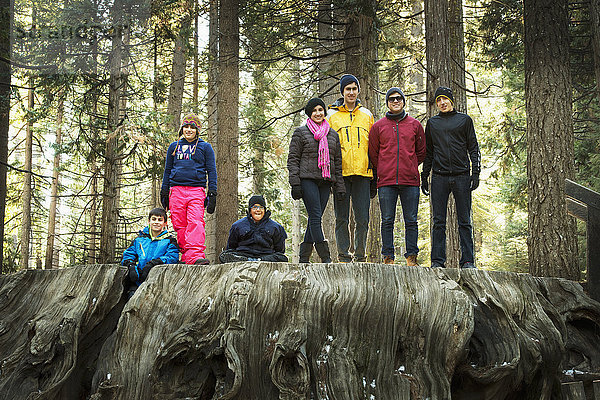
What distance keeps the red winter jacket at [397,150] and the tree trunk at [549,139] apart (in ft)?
6.06

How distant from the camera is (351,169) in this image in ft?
19.9

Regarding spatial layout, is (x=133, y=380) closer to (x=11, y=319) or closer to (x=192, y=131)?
(x=11, y=319)

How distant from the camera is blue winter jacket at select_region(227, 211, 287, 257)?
6125 millimetres

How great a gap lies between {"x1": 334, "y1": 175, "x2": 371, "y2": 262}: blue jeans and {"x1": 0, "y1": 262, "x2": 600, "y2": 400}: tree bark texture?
1.69m

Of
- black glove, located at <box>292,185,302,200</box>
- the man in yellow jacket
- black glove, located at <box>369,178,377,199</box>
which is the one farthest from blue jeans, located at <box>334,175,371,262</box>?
black glove, located at <box>292,185,302,200</box>

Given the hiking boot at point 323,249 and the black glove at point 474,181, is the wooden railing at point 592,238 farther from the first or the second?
the hiking boot at point 323,249

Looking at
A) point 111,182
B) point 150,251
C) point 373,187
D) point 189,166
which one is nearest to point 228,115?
point 111,182

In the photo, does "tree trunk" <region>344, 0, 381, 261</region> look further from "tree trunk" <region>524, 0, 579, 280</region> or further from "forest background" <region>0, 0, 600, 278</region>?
"tree trunk" <region>524, 0, 579, 280</region>

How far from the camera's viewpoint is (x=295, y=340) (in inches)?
154

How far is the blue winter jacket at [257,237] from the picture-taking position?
20.1 ft

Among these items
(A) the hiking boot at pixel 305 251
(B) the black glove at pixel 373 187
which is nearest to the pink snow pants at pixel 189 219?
(A) the hiking boot at pixel 305 251

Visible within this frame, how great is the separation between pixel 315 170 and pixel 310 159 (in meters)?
0.15

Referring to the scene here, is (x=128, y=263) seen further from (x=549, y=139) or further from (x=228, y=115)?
(x=228, y=115)

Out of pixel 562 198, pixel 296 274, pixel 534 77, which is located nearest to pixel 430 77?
pixel 534 77
